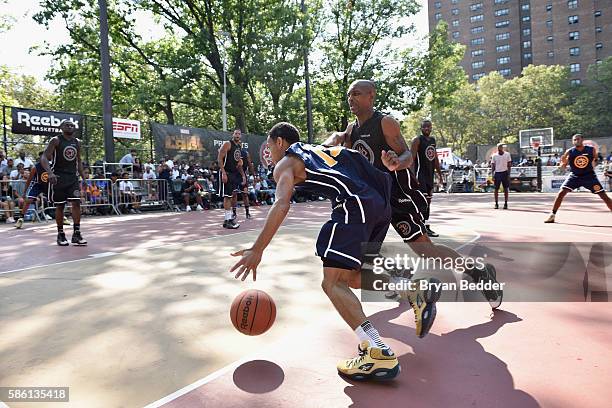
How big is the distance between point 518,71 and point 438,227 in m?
92.6

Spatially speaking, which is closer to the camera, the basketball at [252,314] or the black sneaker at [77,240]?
the basketball at [252,314]

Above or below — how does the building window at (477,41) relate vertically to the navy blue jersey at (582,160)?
above

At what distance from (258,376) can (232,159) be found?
25.2 ft

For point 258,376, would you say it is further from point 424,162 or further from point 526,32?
point 526,32

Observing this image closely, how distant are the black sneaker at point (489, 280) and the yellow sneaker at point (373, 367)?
148 centimetres

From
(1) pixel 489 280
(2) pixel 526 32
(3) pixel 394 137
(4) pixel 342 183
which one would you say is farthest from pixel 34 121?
(2) pixel 526 32

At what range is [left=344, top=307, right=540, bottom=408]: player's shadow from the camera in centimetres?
222

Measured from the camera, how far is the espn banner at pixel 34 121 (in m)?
13.9

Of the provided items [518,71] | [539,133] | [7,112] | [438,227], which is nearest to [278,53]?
[7,112]

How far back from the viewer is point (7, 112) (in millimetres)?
14008

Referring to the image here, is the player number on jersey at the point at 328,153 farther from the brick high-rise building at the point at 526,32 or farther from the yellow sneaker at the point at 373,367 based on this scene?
the brick high-rise building at the point at 526,32

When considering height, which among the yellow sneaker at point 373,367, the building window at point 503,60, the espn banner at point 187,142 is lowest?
the yellow sneaker at point 373,367

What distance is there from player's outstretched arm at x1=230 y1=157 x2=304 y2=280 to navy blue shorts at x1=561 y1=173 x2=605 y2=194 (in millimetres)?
8561

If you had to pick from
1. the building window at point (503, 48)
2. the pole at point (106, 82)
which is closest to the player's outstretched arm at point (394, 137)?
the pole at point (106, 82)
